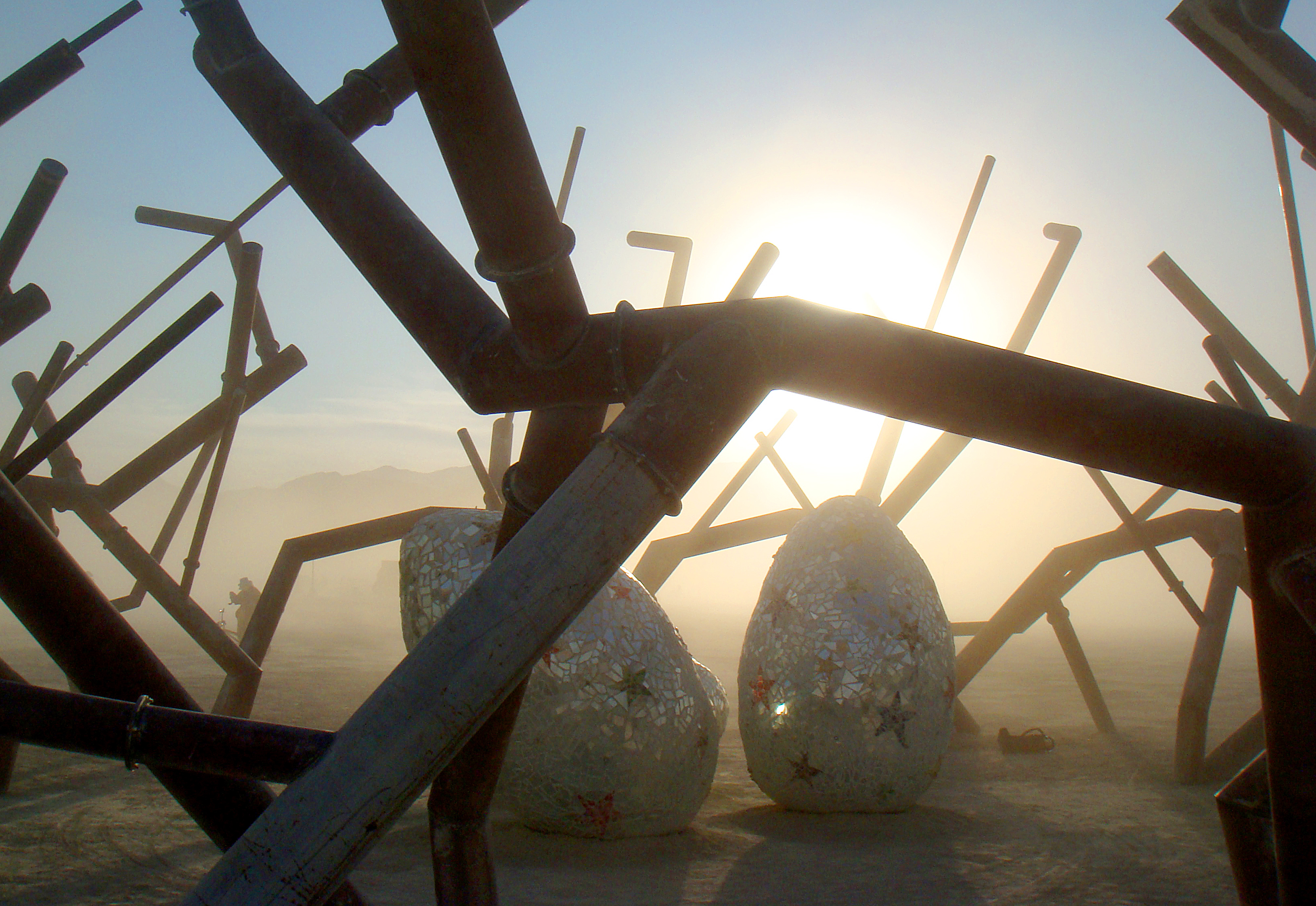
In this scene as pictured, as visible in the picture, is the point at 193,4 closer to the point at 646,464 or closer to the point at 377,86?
the point at 377,86

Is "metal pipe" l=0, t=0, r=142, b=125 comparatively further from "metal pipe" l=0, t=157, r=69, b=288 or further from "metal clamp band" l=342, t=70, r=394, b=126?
"metal clamp band" l=342, t=70, r=394, b=126

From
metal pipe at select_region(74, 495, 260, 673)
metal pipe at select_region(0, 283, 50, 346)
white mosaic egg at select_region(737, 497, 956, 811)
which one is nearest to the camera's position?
metal pipe at select_region(0, 283, 50, 346)

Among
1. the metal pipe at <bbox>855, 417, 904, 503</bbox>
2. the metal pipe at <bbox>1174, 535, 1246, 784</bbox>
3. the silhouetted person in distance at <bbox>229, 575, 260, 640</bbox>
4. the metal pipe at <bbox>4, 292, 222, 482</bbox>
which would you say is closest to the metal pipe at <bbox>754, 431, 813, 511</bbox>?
the metal pipe at <bbox>855, 417, 904, 503</bbox>

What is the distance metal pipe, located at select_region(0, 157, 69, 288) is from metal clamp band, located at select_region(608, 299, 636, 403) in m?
3.94

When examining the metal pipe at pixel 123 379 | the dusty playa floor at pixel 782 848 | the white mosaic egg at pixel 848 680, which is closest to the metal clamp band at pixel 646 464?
the dusty playa floor at pixel 782 848

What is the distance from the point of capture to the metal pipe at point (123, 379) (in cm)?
320

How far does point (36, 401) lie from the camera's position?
466cm

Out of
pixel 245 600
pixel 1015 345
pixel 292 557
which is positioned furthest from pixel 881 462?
pixel 245 600

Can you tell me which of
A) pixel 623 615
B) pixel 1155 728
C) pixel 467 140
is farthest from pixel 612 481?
pixel 1155 728

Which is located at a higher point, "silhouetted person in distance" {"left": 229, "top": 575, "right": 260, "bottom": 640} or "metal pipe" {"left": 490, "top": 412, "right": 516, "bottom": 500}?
"metal pipe" {"left": 490, "top": 412, "right": 516, "bottom": 500}

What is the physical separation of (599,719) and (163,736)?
2350mm

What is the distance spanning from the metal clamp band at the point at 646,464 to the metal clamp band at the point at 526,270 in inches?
10.8

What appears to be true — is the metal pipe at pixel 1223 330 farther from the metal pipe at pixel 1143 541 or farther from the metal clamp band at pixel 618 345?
the metal clamp band at pixel 618 345

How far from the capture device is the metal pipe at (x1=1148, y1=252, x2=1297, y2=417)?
4973mm
